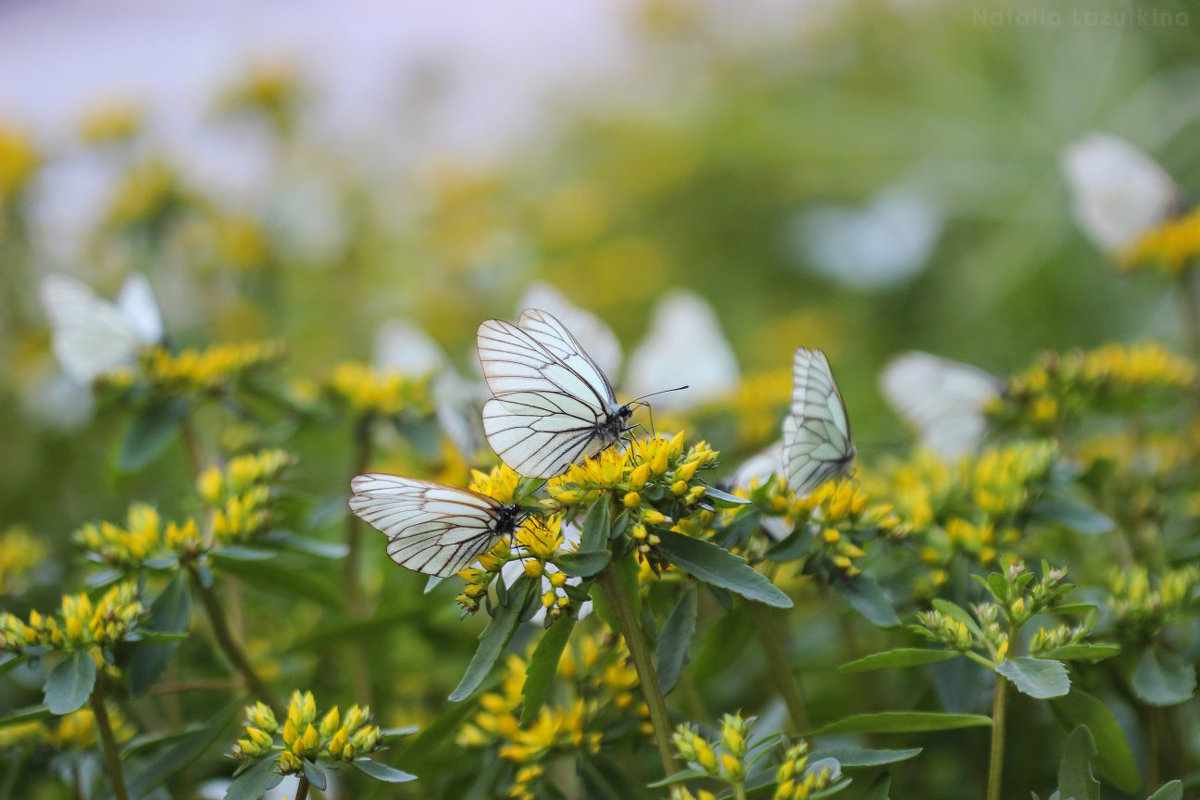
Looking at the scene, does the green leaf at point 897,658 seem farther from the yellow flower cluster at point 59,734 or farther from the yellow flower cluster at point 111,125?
→ the yellow flower cluster at point 111,125

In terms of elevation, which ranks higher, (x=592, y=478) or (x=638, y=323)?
(x=592, y=478)

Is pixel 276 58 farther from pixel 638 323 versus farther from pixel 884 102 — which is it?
pixel 884 102

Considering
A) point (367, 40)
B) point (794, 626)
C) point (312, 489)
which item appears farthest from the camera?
point (367, 40)

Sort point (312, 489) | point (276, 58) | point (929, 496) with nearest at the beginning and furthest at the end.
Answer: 1. point (929, 496)
2. point (312, 489)
3. point (276, 58)

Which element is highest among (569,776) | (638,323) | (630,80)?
(630,80)

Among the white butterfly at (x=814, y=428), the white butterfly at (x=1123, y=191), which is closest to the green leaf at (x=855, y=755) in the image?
the white butterfly at (x=814, y=428)

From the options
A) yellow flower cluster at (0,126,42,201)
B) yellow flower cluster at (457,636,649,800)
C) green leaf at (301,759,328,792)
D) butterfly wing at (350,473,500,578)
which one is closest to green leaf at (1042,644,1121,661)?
yellow flower cluster at (457,636,649,800)

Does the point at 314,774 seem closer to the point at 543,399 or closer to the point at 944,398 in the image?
the point at 543,399

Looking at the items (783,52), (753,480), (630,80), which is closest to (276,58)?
(630,80)
